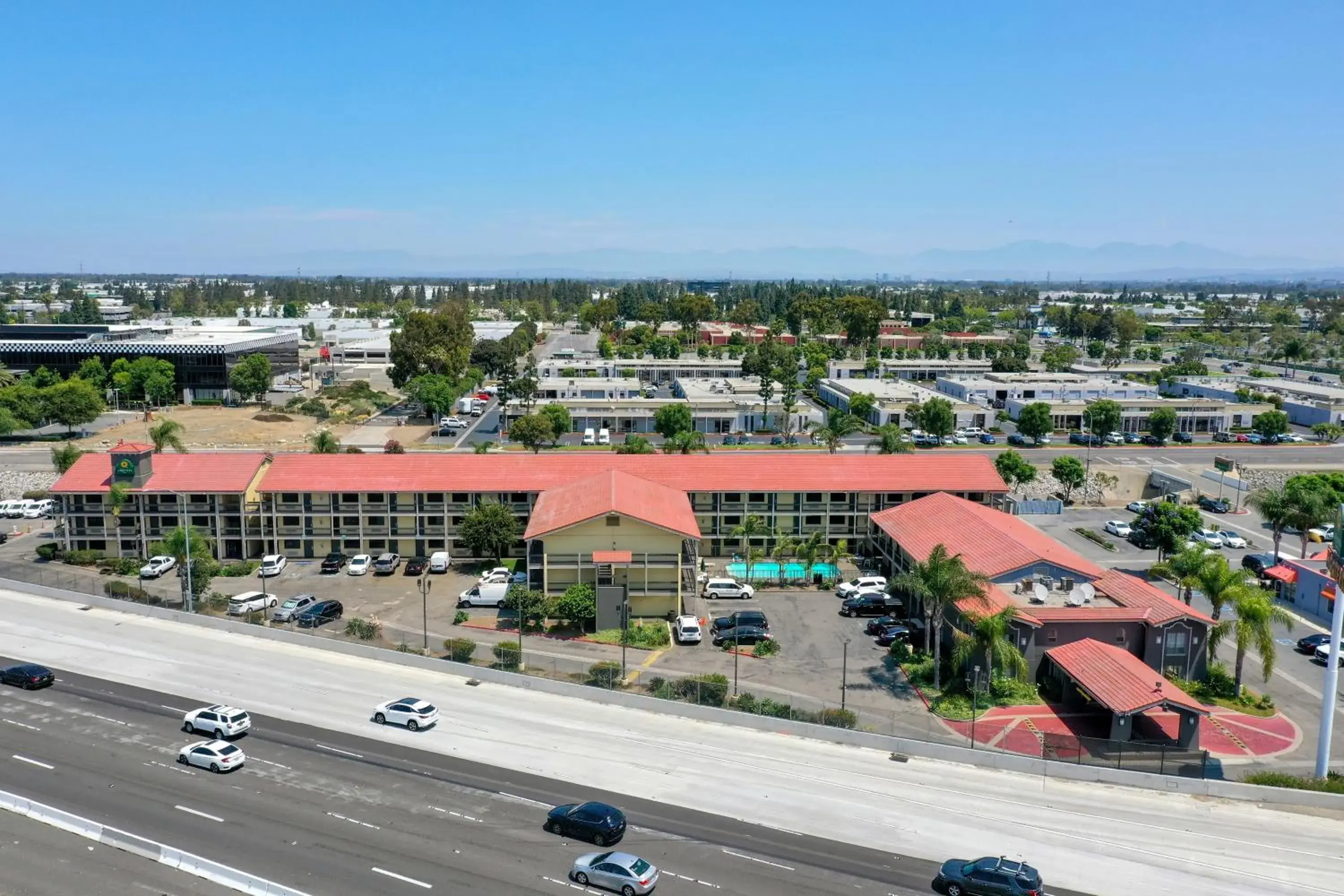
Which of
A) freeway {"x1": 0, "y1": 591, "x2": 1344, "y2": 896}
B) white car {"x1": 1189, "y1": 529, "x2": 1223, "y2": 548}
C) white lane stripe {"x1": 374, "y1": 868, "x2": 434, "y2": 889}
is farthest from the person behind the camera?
white car {"x1": 1189, "y1": 529, "x2": 1223, "y2": 548}

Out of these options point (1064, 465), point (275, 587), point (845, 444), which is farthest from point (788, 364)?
point (275, 587)

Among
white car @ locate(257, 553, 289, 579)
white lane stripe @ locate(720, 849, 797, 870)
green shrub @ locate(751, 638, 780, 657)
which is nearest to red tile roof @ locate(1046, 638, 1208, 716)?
green shrub @ locate(751, 638, 780, 657)

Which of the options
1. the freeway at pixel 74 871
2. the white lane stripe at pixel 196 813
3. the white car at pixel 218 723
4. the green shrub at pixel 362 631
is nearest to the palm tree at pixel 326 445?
the green shrub at pixel 362 631

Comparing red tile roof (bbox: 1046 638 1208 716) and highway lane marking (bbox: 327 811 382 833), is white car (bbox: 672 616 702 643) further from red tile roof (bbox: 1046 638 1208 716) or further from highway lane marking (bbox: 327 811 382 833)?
highway lane marking (bbox: 327 811 382 833)

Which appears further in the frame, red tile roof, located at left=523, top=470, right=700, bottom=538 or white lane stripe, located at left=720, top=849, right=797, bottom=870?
red tile roof, located at left=523, top=470, right=700, bottom=538

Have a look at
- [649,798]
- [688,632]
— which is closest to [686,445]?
[688,632]

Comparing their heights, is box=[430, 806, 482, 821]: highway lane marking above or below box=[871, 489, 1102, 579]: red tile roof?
below

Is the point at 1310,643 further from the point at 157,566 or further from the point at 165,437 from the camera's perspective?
the point at 165,437
